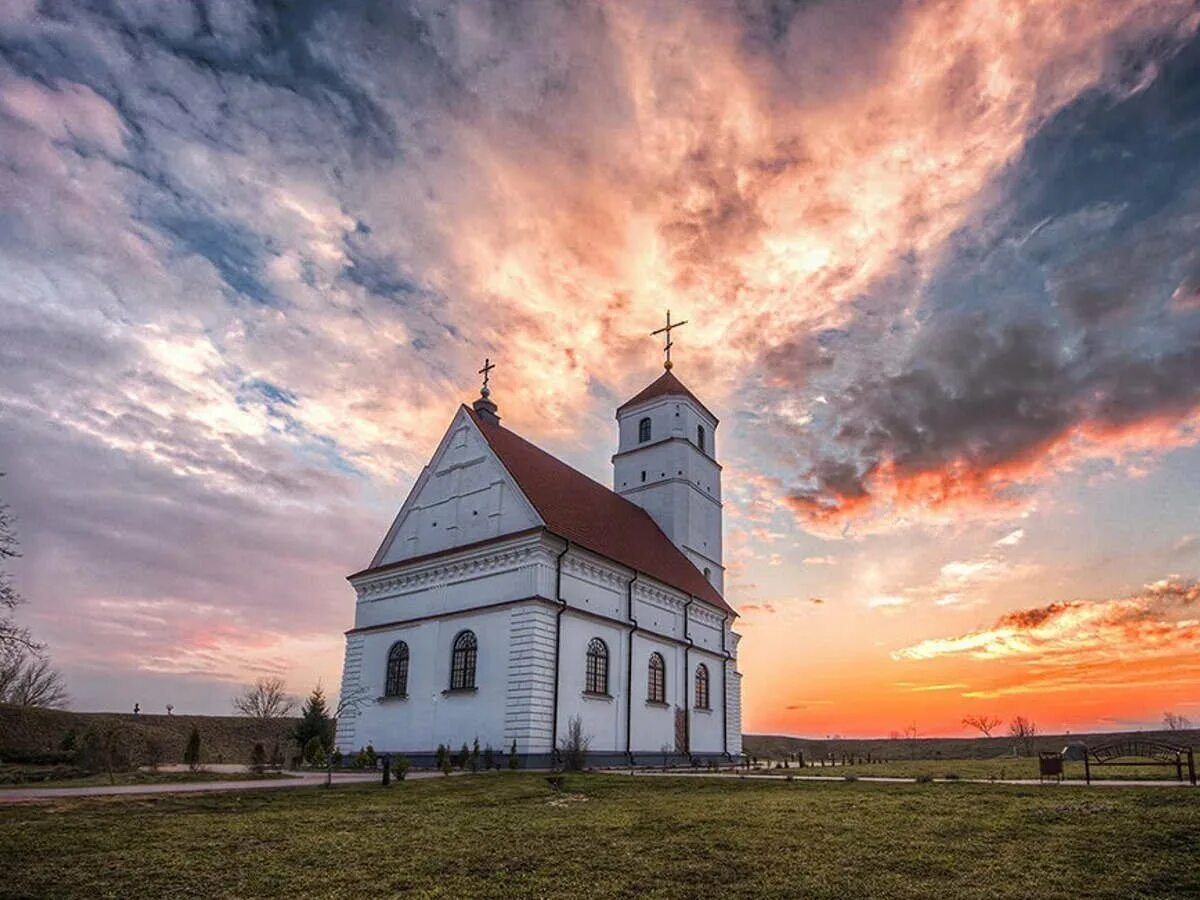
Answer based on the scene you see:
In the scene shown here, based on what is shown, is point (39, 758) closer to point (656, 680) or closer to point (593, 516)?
point (593, 516)

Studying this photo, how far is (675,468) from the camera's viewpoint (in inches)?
1601

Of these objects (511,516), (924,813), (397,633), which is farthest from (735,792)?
(397,633)

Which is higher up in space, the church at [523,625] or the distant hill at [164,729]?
the church at [523,625]

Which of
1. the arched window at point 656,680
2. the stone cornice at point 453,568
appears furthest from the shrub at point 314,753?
the arched window at point 656,680

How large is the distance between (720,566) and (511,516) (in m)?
17.5

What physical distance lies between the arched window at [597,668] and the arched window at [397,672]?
22.5ft

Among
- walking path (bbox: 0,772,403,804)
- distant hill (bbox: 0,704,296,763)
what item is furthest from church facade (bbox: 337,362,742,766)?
distant hill (bbox: 0,704,296,763)

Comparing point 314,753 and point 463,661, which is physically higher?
point 463,661

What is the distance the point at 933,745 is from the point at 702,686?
110 feet

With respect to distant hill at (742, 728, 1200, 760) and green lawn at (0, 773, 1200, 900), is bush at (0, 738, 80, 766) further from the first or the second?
distant hill at (742, 728, 1200, 760)

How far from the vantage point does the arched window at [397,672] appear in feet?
95.3

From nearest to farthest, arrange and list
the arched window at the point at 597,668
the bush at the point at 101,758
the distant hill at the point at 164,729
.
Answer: the bush at the point at 101,758, the arched window at the point at 597,668, the distant hill at the point at 164,729

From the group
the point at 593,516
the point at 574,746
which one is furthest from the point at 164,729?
the point at 574,746

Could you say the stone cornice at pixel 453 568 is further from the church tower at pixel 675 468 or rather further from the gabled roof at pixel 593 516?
the church tower at pixel 675 468
